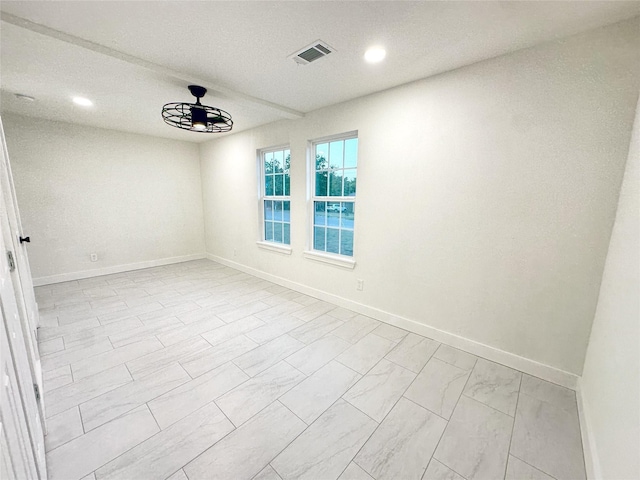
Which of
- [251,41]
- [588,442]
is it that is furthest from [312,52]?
[588,442]

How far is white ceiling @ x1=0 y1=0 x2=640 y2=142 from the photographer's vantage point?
59.3 inches

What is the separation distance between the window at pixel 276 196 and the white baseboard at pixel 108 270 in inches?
82.8

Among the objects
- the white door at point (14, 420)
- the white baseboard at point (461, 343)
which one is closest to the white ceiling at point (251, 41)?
the white door at point (14, 420)

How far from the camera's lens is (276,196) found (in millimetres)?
4027

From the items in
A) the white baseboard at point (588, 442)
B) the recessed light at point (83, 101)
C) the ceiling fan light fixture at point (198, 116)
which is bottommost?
the white baseboard at point (588, 442)

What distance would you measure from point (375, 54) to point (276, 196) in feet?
8.05

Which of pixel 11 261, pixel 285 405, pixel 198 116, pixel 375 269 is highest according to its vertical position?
pixel 198 116

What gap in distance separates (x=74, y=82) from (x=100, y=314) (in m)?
2.38

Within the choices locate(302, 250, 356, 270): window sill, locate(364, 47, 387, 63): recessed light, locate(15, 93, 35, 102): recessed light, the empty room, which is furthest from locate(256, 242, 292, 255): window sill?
locate(15, 93, 35, 102): recessed light

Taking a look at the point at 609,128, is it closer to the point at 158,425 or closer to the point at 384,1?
the point at 384,1

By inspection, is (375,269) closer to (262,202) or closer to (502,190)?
(502,190)

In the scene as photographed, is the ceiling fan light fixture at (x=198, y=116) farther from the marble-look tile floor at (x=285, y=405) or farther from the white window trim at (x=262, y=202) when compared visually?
the marble-look tile floor at (x=285, y=405)

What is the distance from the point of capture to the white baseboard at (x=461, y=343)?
6.32ft

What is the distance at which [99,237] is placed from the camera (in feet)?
13.9
